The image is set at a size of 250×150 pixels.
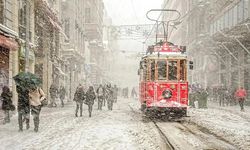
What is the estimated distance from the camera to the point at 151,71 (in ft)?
75.3

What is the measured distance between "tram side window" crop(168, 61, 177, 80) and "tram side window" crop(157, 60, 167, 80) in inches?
6.6

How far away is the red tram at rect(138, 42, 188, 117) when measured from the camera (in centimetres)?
2250

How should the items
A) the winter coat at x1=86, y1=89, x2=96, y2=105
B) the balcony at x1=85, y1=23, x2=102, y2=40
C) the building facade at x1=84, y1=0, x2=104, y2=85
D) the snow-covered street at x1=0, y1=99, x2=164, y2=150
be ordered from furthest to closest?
1. the balcony at x1=85, y1=23, x2=102, y2=40
2. the building facade at x1=84, y1=0, x2=104, y2=85
3. the winter coat at x1=86, y1=89, x2=96, y2=105
4. the snow-covered street at x1=0, y1=99, x2=164, y2=150

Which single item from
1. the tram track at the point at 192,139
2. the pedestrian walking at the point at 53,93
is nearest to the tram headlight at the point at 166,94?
the tram track at the point at 192,139

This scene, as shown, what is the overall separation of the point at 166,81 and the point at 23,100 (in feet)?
25.5

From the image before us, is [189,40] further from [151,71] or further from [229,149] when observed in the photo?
[229,149]

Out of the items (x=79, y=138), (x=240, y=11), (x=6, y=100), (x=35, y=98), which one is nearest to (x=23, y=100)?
(x=35, y=98)

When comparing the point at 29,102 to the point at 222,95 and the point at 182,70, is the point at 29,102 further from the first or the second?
the point at 222,95

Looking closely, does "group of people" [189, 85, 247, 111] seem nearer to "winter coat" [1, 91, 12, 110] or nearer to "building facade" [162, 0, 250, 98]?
"building facade" [162, 0, 250, 98]

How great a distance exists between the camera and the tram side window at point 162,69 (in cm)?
2283

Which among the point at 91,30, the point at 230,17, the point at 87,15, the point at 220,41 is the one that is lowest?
the point at 220,41

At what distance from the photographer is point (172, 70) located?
901 inches

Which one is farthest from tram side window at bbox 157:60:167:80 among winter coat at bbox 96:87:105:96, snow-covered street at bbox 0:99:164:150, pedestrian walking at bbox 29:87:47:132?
winter coat at bbox 96:87:105:96

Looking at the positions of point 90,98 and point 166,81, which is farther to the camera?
point 90,98
